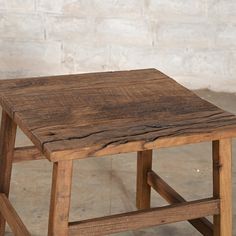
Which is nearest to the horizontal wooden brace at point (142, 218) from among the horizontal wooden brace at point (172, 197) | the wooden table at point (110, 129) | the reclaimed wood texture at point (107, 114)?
the wooden table at point (110, 129)

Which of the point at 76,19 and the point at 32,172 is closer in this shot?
the point at 32,172

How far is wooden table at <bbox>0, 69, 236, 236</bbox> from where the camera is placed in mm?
1455

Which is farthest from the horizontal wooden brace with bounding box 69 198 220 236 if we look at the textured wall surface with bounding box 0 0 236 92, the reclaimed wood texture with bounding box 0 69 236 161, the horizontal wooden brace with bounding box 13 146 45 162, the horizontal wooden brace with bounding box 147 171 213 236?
the textured wall surface with bounding box 0 0 236 92

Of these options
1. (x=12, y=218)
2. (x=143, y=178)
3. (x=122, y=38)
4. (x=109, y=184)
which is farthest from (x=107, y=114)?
(x=122, y=38)

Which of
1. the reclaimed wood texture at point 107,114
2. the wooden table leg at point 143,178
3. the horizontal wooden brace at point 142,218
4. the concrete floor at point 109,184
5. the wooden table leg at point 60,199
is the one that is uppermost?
the reclaimed wood texture at point 107,114

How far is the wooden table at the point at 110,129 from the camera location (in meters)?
1.46

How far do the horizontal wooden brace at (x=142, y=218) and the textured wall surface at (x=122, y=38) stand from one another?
2165 millimetres

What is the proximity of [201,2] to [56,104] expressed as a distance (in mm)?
2294

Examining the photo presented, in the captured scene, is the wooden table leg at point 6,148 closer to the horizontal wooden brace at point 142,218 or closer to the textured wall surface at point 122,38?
the horizontal wooden brace at point 142,218

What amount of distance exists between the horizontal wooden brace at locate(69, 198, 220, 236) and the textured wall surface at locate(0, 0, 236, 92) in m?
2.17

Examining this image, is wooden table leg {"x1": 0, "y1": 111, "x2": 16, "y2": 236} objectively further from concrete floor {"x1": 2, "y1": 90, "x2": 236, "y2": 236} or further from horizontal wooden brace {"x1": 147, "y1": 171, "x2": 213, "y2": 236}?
horizontal wooden brace {"x1": 147, "y1": 171, "x2": 213, "y2": 236}

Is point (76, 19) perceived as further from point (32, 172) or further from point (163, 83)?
point (163, 83)

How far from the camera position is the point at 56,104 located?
1.70m

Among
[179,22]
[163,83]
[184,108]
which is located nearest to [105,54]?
[179,22]
